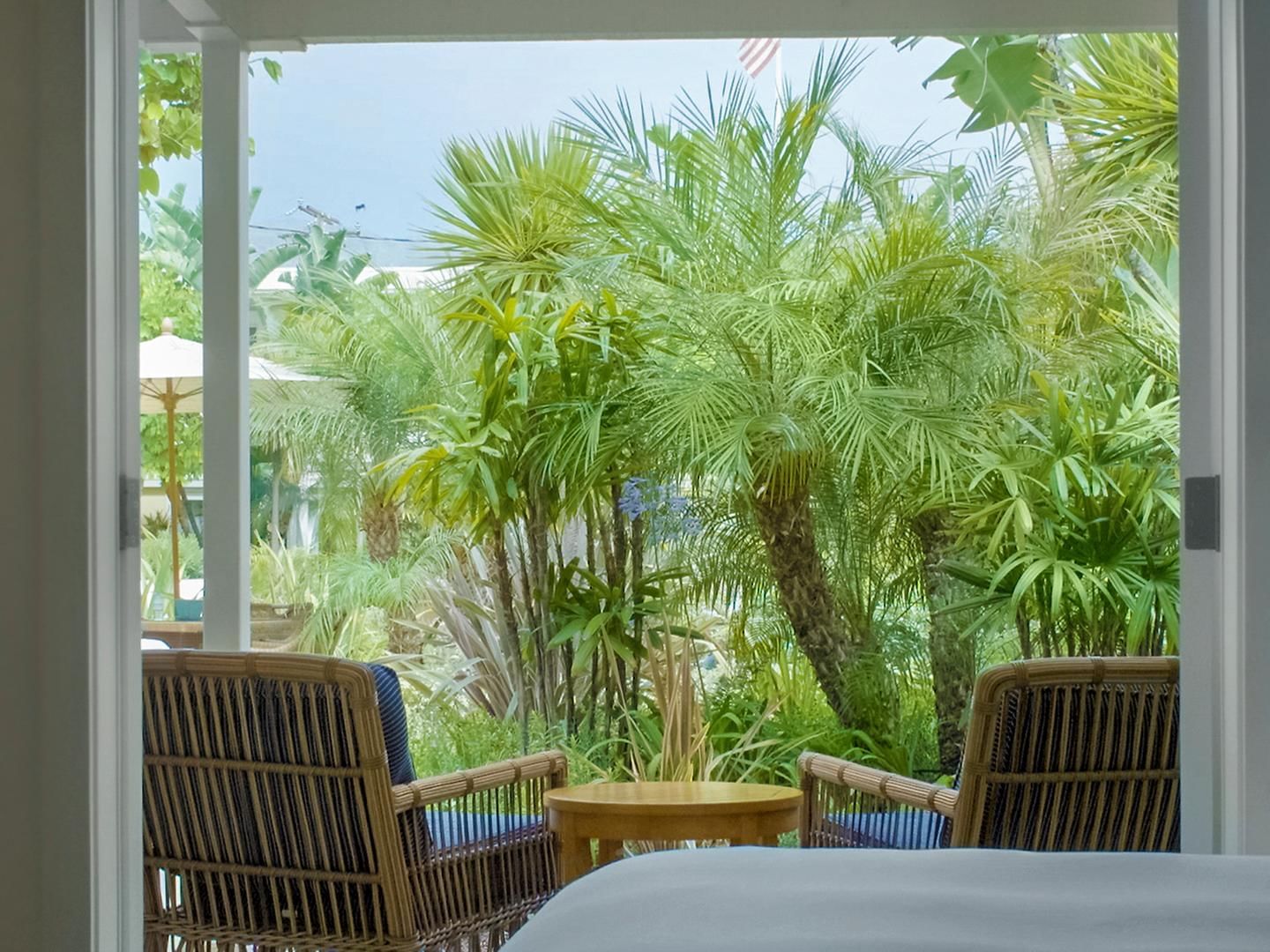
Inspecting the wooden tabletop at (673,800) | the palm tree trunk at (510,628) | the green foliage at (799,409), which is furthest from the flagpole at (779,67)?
the wooden tabletop at (673,800)

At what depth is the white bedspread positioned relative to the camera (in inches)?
38.3

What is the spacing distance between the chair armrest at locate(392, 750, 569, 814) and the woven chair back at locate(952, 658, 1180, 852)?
866mm

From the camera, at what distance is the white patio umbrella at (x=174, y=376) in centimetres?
550

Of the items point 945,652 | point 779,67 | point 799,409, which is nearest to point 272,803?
point 799,409

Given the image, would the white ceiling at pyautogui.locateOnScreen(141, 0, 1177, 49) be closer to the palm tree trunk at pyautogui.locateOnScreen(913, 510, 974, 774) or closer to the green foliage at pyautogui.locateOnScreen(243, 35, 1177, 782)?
the green foliage at pyautogui.locateOnScreen(243, 35, 1177, 782)

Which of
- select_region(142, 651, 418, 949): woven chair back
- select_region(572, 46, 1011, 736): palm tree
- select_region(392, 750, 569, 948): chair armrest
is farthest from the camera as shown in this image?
select_region(572, 46, 1011, 736): palm tree

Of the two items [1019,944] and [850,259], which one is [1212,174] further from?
[850,259]

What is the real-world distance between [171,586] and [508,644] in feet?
9.19

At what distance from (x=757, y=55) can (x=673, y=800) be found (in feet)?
13.1

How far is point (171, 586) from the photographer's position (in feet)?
22.0

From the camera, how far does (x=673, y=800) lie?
2.58 meters

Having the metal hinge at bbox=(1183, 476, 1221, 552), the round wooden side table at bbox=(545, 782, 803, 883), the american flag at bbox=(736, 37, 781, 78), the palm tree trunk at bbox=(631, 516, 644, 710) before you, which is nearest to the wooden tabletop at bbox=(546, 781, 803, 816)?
the round wooden side table at bbox=(545, 782, 803, 883)

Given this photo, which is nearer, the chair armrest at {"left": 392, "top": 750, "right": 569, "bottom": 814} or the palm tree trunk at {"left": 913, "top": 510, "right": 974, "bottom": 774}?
the chair armrest at {"left": 392, "top": 750, "right": 569, "bottom": 814}

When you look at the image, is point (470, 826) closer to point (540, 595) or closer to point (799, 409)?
point (540, 595)
